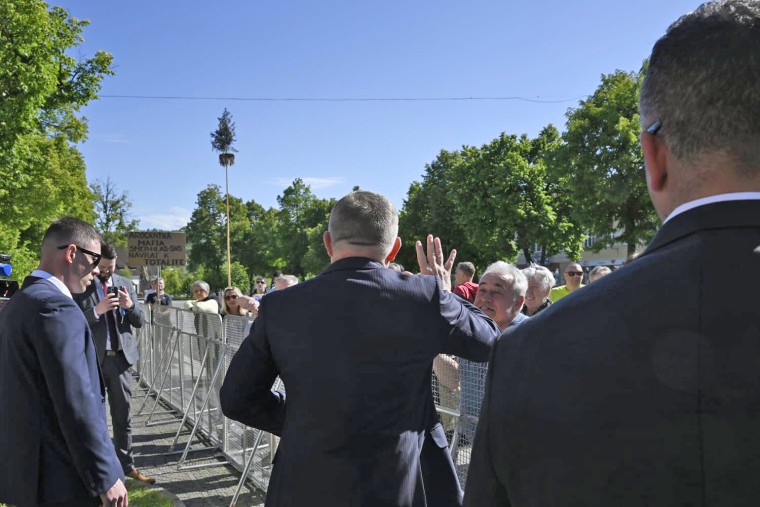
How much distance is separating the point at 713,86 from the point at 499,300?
11.1ft

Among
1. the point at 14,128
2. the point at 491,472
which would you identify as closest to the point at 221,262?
the point at 14,128

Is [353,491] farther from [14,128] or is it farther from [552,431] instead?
[14,128]

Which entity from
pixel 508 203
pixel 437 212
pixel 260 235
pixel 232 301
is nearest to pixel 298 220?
pixel 260 235

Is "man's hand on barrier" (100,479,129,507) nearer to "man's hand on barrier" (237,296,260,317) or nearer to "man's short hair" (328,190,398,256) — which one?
"man's short hair" (328,190,398,256)

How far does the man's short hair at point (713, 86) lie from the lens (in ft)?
3.22

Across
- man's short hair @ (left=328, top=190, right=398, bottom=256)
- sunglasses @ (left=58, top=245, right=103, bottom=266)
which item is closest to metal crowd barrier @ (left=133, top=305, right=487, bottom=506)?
man's short hair @ (left=328, top=190, right=398, bottom=256)

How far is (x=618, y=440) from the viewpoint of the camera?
935mm

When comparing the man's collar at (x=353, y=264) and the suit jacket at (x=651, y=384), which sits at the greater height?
the man's collar at (x=353, y=264)

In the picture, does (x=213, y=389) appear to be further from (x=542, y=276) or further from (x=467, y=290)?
(x=542, y=276)

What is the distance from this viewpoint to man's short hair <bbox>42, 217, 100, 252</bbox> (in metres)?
3.36

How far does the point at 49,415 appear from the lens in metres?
2.98

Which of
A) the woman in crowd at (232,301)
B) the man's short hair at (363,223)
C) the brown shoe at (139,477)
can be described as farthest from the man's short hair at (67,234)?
the woman in crowd at (232,301)

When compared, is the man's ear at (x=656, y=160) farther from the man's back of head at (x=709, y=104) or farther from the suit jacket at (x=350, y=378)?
the suit jacket at (x=350, y=378)

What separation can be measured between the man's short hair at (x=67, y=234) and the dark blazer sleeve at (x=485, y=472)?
2916 mm
